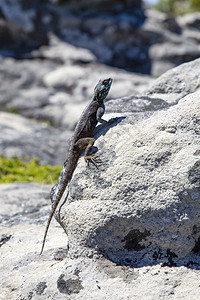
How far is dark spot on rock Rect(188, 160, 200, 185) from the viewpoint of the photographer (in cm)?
382

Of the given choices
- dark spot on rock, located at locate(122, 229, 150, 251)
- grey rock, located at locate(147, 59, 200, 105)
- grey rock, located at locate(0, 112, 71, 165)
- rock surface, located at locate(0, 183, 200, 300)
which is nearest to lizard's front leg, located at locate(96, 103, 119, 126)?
grey rock, located at locate(147, 59, 200, 105)

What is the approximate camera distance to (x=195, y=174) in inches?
151

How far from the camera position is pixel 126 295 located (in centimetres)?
368

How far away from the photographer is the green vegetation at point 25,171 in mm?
9867

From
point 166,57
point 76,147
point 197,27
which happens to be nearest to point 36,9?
point 166,57

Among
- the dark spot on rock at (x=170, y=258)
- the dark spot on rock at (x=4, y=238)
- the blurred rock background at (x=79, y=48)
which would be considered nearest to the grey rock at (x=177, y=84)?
the dark spot on rock at (x=170, y=258)

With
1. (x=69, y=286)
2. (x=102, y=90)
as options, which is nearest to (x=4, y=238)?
(x=69, y=286)

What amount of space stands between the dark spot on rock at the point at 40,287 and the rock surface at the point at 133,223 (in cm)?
1

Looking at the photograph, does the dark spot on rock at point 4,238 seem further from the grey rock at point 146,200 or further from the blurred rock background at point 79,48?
the blurred rock background at point 79,48

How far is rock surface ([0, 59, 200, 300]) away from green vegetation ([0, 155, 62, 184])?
5.38m

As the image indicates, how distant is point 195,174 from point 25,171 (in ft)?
24.7

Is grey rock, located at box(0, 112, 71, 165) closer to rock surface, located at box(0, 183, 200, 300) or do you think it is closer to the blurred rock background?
the blurred rock background

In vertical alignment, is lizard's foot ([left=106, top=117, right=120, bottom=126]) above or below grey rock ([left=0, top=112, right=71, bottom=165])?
above

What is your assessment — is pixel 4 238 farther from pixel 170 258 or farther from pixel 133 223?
pixel 170 258
